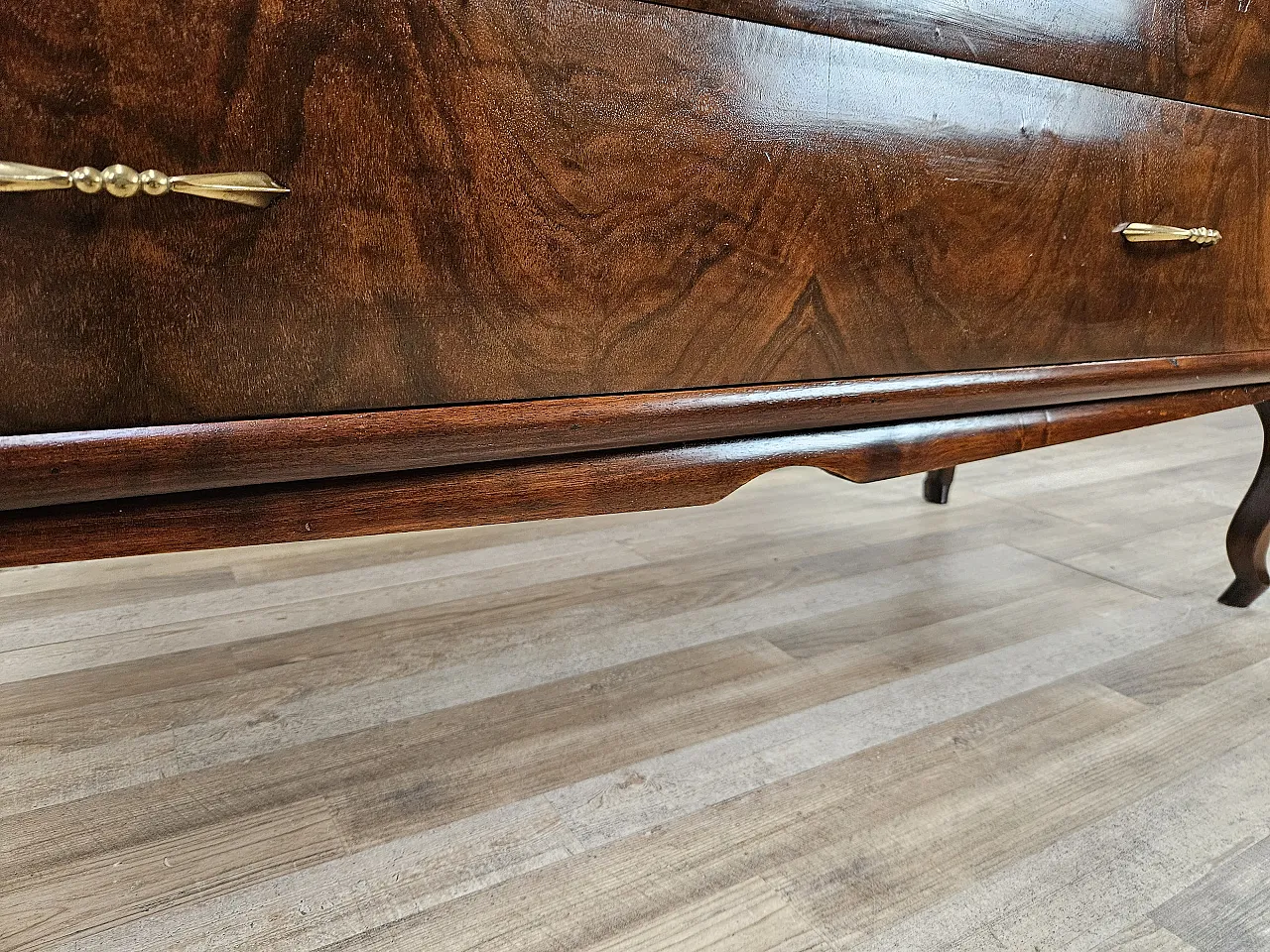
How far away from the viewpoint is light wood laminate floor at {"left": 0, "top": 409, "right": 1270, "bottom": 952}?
1.64ft

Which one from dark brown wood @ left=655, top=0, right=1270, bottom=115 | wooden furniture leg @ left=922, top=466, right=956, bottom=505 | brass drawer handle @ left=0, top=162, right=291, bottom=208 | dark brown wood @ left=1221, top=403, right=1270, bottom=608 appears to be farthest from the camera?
wooden furniture leg @ left=922, top=466, right=956, bottom=505

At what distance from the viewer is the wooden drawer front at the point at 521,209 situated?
34 centimetres

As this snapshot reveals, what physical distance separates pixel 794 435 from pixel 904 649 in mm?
356

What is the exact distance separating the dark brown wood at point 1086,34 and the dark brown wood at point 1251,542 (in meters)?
0.40

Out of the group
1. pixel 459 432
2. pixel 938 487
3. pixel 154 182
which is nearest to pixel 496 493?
pixel 459 432

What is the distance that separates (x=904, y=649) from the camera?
814 millimetres

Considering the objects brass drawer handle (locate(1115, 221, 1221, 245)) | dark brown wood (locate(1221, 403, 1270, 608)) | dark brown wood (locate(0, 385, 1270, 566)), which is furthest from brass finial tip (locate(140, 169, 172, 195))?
dark brown wood (locate(1221, 403, 1270, 608))

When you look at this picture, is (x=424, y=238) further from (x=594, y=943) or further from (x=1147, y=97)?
(x=1147, y=97)

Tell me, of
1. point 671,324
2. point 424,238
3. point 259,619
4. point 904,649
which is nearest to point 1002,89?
point 671,324

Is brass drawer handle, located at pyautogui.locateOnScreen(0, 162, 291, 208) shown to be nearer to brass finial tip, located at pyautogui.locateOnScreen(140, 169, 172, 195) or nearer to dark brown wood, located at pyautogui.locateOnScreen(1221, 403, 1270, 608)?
brass finial tip, located at pyautogui.locateOnScreen(140, 169, 172, 195)

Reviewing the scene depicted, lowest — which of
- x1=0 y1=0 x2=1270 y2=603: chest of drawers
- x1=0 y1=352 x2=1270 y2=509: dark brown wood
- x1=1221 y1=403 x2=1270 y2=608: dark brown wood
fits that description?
x1=1221 y1=403 x2=1270 y2=608: dark brown wood

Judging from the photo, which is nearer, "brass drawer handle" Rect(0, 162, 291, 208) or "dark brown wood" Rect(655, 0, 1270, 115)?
"brass drawer handle" Rect(0, 162, 291, 208)

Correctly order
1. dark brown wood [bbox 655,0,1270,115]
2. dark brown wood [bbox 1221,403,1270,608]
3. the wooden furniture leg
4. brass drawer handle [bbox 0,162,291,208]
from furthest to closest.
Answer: the wooden furniture leg, dark brown wood [bbox 1221,403,1270,608], dark brown wood [bbox 655,0,1270,115], brass drawer handle [bbox 0,162,291,208]

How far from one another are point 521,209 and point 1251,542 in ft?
2.74
